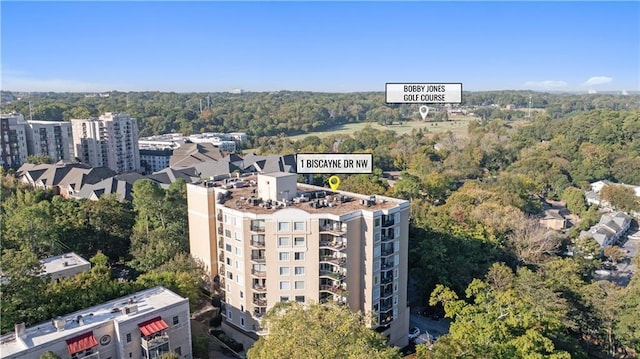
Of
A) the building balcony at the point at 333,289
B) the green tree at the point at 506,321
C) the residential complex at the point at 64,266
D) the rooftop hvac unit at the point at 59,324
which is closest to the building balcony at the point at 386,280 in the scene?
the building balcony at the point at 333,289

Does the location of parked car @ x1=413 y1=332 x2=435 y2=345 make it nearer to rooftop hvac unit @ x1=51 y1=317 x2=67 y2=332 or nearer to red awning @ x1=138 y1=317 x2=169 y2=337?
red awning @ x1=138 y1=317 x2=169 y2=337

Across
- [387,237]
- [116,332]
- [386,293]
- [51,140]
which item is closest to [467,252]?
[386,293]

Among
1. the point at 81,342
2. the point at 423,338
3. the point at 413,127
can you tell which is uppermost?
the point at 413,127

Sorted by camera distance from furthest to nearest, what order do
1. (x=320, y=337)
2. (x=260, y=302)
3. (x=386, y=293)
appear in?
1. (x=386, y=293)
2. (x=260, y=302)
3. (x=320, y=337)

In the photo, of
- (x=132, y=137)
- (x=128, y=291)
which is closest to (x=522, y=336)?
(x=128, y=291)

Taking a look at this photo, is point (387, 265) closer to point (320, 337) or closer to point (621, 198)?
point (320, 337)

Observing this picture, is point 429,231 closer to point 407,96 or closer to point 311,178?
point 407,96

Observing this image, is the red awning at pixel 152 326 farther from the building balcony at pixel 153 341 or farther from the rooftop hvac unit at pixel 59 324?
the rooftop hvac unit at pixel 59 324
